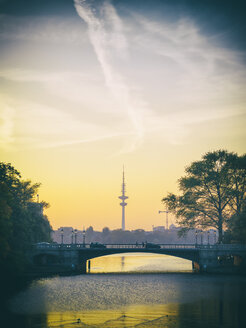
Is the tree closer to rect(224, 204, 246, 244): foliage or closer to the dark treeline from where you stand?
rect(224, 204, 246, 244): foliage

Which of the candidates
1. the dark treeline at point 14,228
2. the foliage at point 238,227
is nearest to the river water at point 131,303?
the dark treeline at point 14,228

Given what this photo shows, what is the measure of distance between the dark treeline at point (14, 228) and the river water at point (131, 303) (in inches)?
188

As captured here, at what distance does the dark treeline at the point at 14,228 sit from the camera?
2692 inches

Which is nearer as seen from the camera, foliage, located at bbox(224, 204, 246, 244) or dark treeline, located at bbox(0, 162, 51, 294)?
dark treeline, located at bbox(0, 162, 51, 294)

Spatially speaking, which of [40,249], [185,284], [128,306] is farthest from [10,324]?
[40,249]

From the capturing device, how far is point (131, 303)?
53562 mm

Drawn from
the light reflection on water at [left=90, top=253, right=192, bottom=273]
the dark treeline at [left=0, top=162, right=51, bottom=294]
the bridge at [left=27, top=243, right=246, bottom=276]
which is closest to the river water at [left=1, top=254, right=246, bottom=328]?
the dark treeline at [left=0, top=162, right=51, bottom=294]

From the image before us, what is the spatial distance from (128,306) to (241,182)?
199 feet

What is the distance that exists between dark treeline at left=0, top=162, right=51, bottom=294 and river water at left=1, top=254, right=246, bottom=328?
4783mm

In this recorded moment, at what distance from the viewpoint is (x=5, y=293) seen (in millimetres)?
59312

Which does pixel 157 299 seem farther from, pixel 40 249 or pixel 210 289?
pixel 40 249

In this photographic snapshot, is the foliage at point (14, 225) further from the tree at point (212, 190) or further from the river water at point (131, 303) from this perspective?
the tree at point (212, 190)

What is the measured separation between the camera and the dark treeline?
68.4m

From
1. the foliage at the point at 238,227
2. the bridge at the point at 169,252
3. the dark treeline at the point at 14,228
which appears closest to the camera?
the dark treeline at the point at 14,228
